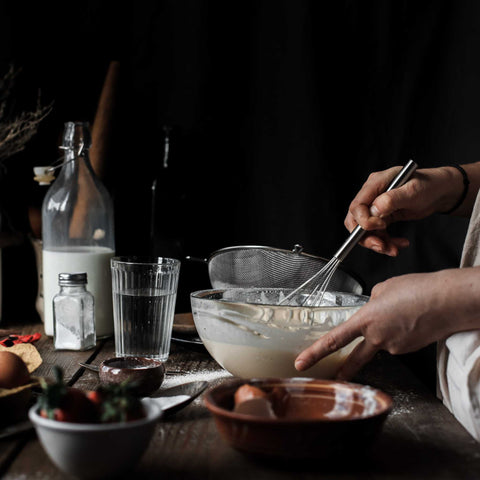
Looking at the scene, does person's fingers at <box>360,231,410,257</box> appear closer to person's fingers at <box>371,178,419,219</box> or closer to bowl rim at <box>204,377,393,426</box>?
person's fingers at <box>371,178,419,219</box>

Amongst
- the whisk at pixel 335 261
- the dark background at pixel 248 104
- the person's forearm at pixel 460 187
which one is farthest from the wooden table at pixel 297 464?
the dark background at pixel 248 104

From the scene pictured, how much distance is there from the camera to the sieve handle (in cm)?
109

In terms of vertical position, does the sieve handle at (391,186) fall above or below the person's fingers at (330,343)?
above

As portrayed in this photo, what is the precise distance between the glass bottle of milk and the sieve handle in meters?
0.50

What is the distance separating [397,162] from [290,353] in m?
0.95

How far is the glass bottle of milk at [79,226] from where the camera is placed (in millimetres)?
1327

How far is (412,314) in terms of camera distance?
81 centimetres

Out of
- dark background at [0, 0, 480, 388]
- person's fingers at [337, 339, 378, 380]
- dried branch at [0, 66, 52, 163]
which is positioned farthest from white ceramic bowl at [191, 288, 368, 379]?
dried branch at [0, 66, 52, 163]

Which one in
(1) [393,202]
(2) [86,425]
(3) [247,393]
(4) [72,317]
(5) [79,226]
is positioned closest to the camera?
(2) [86,425]

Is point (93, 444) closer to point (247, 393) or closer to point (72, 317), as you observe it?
point (247, 393)

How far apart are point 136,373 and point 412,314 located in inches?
14.6

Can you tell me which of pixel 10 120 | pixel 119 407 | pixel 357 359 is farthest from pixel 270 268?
pixel 10 120

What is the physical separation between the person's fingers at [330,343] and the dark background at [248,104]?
878 millimetres

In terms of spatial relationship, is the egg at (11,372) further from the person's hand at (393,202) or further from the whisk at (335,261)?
the person's hand at (393,202)
